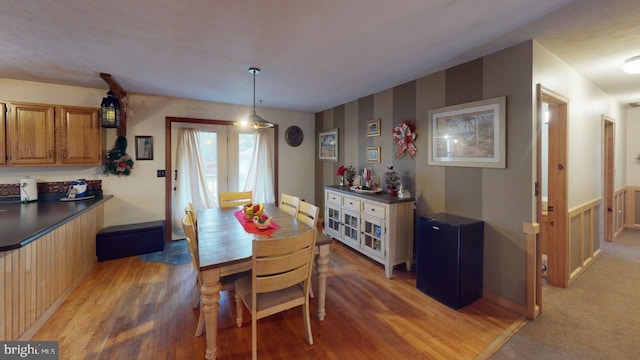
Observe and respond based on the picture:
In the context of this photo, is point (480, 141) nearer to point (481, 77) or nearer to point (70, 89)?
point (481, 77)

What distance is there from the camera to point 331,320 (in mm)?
2180

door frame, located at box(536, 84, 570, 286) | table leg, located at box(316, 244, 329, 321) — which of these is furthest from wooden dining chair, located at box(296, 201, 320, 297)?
door frame, located at box(536, 84, 570, 286)

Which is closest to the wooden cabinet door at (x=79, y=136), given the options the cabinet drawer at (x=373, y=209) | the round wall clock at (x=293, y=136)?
the round wall clock at (x=293, y=136)

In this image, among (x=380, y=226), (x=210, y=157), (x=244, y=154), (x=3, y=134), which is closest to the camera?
(x=3, y=134)

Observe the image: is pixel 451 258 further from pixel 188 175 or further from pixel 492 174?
pixel 188 175

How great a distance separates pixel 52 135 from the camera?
125 inches

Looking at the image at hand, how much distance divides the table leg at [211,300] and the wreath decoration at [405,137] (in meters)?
2.60

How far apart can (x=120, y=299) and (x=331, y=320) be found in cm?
208

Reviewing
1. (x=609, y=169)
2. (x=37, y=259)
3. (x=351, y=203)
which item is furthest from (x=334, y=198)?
(x=609, y=169)

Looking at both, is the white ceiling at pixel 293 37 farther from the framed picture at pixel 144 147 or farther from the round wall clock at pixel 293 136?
the round wall clock at pixel 293 136

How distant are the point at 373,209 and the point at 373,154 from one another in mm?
1053

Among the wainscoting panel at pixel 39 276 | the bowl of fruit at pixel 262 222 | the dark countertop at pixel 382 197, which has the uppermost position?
the dark countertop at pixel 382 197

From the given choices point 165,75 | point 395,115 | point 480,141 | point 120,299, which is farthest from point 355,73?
point 120,299

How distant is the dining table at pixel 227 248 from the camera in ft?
5.40
